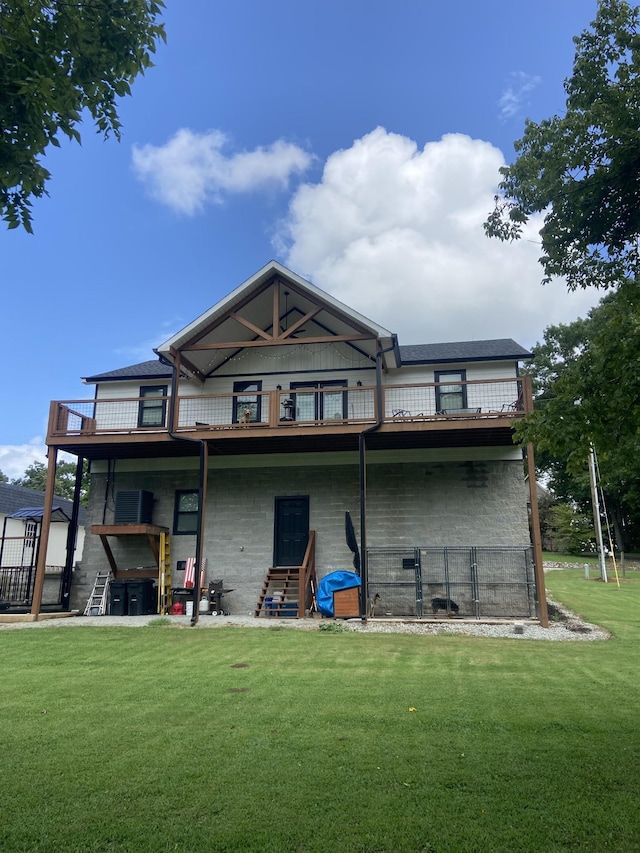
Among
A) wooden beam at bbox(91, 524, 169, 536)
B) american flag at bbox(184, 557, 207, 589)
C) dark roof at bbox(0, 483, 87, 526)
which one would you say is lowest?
american flag at bbox(184, 557, 207, 589)

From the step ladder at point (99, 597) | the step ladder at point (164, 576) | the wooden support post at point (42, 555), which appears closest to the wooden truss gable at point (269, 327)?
the wooden support post at point (42, 555)

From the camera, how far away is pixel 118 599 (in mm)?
15141

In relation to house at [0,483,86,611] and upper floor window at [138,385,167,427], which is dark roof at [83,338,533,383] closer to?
upper floor window at [138,385,167,427]

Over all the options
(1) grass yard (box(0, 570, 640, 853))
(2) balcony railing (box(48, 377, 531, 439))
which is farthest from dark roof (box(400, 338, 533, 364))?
(1) grass yard (box(0, 570, 640, 853))

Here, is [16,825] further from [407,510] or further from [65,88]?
[407,510]

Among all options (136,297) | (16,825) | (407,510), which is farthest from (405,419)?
(136,297)

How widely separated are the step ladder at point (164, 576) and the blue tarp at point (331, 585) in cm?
424

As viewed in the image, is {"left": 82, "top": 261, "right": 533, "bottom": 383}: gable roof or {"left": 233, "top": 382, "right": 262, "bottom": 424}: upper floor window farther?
{"left": 233, "top": 382, "right": 262, "bottom": 424}: upper floor window

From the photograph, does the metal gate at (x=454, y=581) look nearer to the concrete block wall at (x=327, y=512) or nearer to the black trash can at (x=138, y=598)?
the concrete block wall at (x=327, y=512)

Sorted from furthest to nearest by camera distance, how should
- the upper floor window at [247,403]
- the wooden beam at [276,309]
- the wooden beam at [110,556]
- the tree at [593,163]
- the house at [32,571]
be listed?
the upper floor window at [247,403] < the house at [32,571] < the wooden beam at [110,556] < the wooden beam at [276,309] < the tree at [593,163]

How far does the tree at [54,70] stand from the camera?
4047mm

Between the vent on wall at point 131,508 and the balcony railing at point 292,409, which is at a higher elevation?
the balcony railing at point 292,409

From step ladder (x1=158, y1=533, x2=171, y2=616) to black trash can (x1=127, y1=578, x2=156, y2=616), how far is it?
0.34 meters

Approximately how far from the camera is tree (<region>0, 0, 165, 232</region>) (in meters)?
4.05
